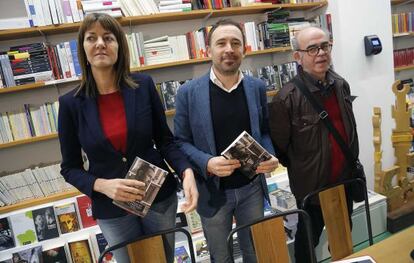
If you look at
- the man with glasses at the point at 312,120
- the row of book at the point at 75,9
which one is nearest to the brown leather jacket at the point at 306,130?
the man with glasses at the point at 312,120

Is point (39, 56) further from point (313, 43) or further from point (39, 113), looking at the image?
point (313, 43)

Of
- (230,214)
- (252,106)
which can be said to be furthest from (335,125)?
(230,214)

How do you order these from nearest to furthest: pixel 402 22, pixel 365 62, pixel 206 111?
pixel 206 111
pixel 365 62
pixel 402 22

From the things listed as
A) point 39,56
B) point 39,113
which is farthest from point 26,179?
point 39,56

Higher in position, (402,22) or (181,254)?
(402,22)

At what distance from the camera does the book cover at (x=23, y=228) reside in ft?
7.64

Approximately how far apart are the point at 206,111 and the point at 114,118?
0.45 metres

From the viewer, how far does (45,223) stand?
2379 mm

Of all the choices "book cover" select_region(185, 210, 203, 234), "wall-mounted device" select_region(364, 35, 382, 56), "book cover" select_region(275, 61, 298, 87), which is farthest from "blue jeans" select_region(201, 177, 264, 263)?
"wall-mounted device" select_region(364, 35, 382, 56)

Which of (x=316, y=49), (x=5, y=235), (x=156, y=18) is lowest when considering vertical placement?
(x=5, y=235)

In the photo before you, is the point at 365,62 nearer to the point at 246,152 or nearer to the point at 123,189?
the point at 246,152

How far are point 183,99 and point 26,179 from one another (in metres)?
1.59

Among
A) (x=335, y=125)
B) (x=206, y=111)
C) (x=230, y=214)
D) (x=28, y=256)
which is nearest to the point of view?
(x=206, y=111)

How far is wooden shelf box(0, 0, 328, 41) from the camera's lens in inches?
94.4
